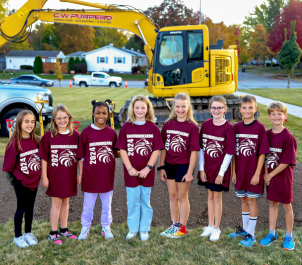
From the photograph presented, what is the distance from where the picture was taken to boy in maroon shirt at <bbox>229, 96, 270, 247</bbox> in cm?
361

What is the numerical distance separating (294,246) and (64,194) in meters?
2.82

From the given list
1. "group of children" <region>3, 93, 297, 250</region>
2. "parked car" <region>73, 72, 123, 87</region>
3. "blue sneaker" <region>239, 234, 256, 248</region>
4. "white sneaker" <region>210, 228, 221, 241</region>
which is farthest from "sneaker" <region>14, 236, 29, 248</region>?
"parked car" <region>73, 72, 123, 87</region>

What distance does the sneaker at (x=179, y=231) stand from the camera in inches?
155

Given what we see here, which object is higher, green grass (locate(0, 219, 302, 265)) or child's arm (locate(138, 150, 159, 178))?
child's arm (locate(138, 150, 159, 178))

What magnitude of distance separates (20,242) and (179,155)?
2186mm

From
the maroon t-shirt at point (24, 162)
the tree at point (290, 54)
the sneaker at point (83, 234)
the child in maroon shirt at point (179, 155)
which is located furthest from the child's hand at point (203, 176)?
the tree at point (290, 54)

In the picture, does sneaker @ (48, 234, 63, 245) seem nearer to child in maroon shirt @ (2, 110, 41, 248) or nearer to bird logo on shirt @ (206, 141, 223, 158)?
child in maroon shirt @ (2, 110, 41, 248)

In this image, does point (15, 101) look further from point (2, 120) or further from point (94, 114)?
point (94, 114)

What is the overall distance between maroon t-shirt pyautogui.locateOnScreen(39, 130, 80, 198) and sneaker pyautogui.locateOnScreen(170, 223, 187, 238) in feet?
4.61

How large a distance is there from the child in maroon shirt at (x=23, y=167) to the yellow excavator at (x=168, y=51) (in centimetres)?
595

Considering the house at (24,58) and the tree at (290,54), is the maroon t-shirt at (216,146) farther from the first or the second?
the house at (24,58)

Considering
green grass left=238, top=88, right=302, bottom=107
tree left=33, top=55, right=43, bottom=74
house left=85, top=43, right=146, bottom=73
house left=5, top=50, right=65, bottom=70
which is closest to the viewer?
green grass left=238, top=88, right=302, bottom=107

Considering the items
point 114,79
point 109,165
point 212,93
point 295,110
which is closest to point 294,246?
point 109,165

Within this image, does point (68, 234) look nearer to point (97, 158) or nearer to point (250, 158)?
point (97, 158)
